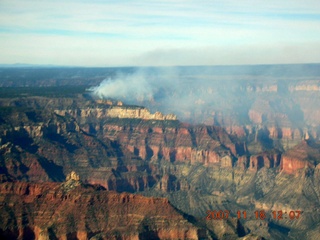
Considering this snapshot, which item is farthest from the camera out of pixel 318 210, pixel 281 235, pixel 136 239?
pixel 318 210

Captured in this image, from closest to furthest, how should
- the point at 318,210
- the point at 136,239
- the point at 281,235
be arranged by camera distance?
the point at 136,239, the point at 281,235, the point at 318,210

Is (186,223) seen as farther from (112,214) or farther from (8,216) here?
(8,216)

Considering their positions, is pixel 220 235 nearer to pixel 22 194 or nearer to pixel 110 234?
pixel 110 234

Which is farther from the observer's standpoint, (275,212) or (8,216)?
(275,212)

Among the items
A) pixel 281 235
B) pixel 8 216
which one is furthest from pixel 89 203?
pixel 281 235

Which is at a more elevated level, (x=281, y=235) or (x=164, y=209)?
(x=164, y=209)

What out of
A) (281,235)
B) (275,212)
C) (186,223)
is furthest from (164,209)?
(275,212)
